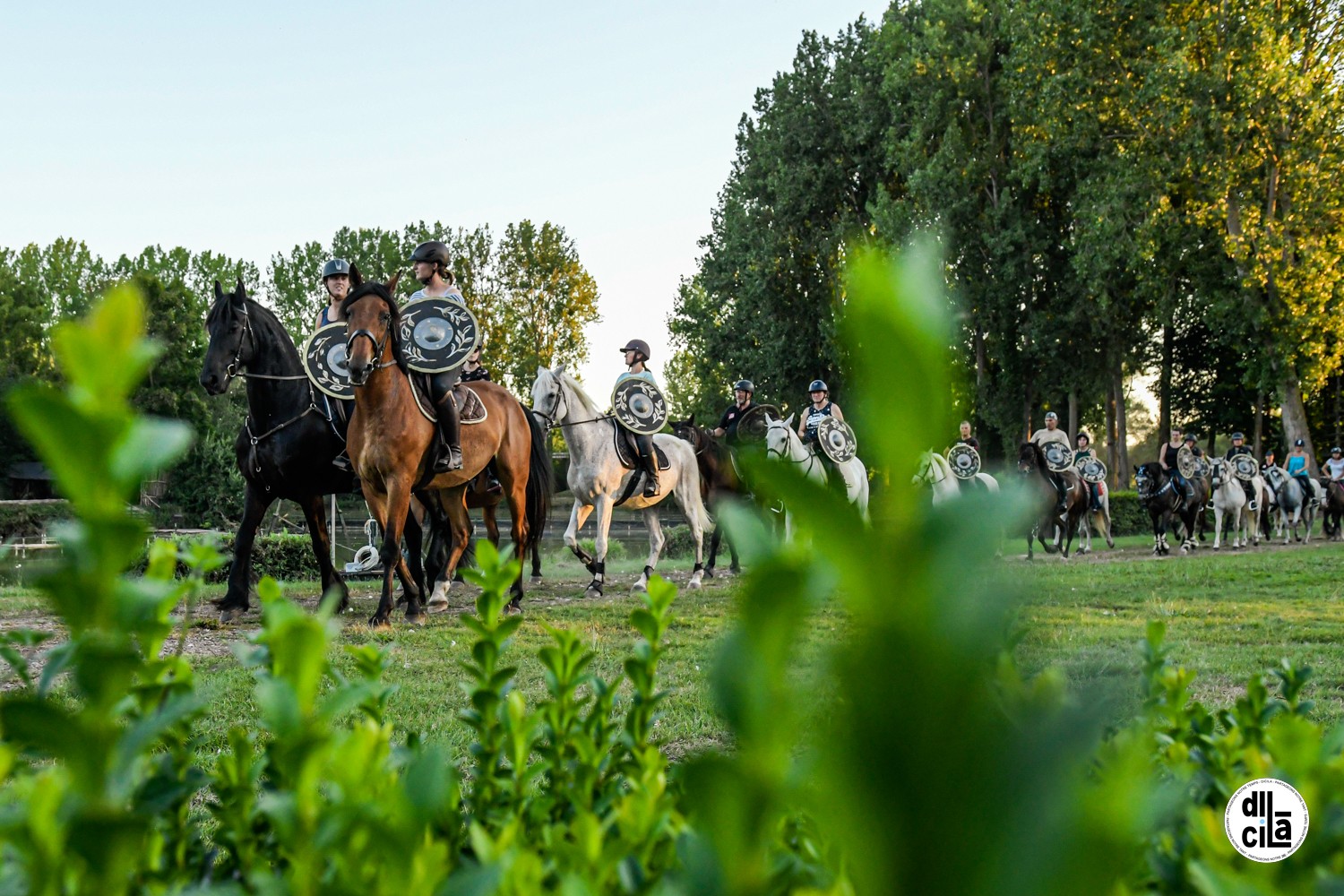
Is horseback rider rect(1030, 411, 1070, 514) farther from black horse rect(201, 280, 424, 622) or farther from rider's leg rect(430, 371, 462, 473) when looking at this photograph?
black horse rect(201, 280, 424, 622)

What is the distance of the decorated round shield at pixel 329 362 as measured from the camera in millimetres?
9734

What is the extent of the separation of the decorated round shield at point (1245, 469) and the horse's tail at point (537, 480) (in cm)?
1826

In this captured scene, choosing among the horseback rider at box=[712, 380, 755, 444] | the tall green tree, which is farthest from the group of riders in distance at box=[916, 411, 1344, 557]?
the tall green tree

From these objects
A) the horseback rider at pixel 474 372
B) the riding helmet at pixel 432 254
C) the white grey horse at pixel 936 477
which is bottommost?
the white grey horse at pixel 936 477

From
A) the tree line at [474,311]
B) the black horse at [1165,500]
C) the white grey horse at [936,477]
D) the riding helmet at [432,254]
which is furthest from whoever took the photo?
the tree line at [474,311]

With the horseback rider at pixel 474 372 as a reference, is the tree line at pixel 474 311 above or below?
above

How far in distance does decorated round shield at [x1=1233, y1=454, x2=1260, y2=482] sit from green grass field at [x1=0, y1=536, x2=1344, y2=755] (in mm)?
8065

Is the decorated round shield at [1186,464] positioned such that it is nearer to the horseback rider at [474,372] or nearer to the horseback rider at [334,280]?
the horseback rider at [474,372]

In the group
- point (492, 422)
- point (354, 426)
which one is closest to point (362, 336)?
point (354, 426)

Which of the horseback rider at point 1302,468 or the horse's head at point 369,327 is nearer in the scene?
the horse's head at point 369,327

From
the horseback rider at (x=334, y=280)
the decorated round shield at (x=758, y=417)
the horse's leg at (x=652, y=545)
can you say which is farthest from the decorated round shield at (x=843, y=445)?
the decorated round shield at (x=758, y=417)

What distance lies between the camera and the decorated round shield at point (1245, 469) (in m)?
24.3

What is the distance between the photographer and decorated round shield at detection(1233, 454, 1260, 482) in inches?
957

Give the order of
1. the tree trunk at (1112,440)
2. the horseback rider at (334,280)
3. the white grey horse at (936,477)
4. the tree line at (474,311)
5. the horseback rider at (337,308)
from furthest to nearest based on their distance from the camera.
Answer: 1. the tree line at (474,311)
2. the tree trunk at (1112,440)
3. the horseback rider at (334,280)
4. the horseback rider at (337,308)
5. the white grey horse at (936,477)
